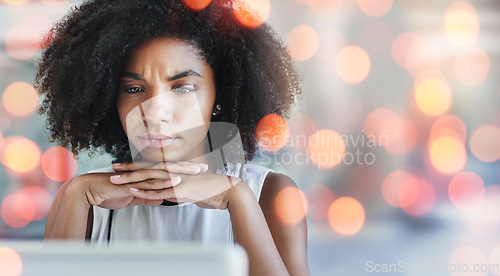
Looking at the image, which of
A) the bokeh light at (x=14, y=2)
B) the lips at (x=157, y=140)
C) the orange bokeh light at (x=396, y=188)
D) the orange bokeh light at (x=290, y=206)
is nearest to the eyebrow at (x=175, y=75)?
the lips at (x=157, y=140)

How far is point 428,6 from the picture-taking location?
1188 mm

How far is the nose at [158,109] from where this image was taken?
1011mm

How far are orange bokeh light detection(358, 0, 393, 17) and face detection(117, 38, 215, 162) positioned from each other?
1.54 feet

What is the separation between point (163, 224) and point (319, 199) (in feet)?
1.40

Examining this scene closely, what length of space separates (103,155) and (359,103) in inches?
27.3

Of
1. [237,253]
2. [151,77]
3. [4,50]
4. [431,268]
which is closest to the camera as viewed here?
[237,253]

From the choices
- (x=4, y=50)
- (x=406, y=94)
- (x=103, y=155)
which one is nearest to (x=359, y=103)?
(x=406, y=94)

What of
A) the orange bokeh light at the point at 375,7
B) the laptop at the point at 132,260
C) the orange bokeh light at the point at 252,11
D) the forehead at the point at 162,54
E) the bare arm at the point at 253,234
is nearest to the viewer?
the laptop at the point at 132,260

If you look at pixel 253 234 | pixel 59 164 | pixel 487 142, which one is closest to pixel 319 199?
pixel 253 234

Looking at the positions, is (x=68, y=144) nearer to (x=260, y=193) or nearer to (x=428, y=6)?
(x=260, y=193)

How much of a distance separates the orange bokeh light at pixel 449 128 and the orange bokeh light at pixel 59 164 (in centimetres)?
96

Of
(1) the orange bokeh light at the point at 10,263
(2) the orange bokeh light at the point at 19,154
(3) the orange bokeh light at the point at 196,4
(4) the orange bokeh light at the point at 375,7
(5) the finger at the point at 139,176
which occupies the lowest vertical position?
(5) the finger at the point at 139,176

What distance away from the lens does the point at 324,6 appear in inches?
48.3

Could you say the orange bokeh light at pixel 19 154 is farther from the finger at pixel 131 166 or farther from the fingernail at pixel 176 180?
the fingernail at pixel 176 180
